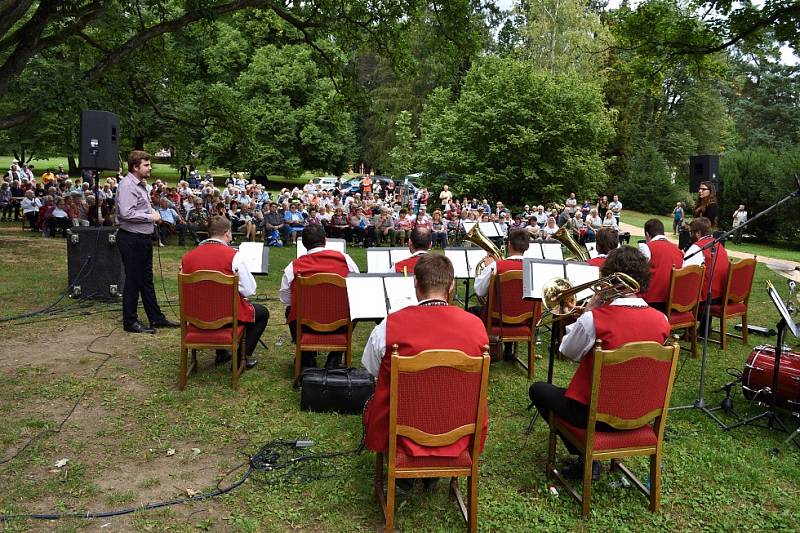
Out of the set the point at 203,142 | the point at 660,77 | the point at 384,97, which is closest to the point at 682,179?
the point at 384,97

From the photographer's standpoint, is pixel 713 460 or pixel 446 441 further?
pixel 713 460

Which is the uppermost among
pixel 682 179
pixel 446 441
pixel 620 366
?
pixel 682 179

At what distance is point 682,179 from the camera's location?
127 ft

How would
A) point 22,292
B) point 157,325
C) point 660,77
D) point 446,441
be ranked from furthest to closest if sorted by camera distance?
1. point 660,77
2. point 22,292
3. point 157,325
4. point 446,441

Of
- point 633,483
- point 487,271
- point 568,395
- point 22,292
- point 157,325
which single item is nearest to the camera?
point 568,395

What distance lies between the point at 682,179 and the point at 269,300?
118ft

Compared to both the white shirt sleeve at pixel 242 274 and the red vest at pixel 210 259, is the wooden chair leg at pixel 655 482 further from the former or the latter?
the red vest at pixel 210 259

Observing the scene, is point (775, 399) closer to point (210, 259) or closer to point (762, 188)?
point (210, 259)

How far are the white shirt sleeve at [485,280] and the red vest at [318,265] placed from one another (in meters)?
1.46

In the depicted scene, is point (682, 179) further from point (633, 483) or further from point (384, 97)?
point (633, 483)

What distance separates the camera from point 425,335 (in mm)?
3277

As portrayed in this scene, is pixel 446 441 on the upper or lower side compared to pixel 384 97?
lower

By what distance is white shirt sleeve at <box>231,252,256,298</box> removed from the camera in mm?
5477

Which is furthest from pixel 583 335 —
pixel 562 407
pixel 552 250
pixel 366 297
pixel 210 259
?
pixel 552 250
